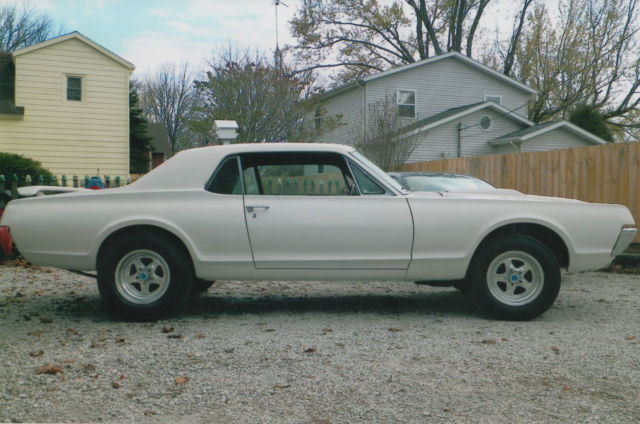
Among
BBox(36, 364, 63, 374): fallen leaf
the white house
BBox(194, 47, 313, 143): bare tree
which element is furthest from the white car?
the white house

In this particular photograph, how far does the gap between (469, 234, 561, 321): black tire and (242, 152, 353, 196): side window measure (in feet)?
4.57

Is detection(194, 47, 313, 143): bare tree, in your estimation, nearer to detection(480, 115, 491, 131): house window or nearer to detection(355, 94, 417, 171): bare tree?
detection(355, 94, 417, 171): bare tree

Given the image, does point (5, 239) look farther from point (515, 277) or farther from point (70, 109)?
point (70, 109)

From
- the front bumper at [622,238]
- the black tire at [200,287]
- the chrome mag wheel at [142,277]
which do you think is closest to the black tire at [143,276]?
the chrome mag wheel at [142,277]

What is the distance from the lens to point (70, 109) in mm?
19625

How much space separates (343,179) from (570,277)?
4.56 metres

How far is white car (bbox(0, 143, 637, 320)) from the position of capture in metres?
5.24

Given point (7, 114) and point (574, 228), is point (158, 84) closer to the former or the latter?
point (7, 114)

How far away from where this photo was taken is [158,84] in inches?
1932

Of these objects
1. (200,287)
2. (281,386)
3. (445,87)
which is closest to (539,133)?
(445,87)

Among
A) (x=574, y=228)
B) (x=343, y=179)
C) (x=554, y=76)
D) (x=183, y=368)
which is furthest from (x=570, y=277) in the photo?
(x=554, y=76)

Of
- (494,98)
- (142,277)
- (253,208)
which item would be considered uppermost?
(494,98)

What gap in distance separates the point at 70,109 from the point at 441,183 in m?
14.9

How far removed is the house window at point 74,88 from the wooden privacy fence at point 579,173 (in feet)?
45.5
